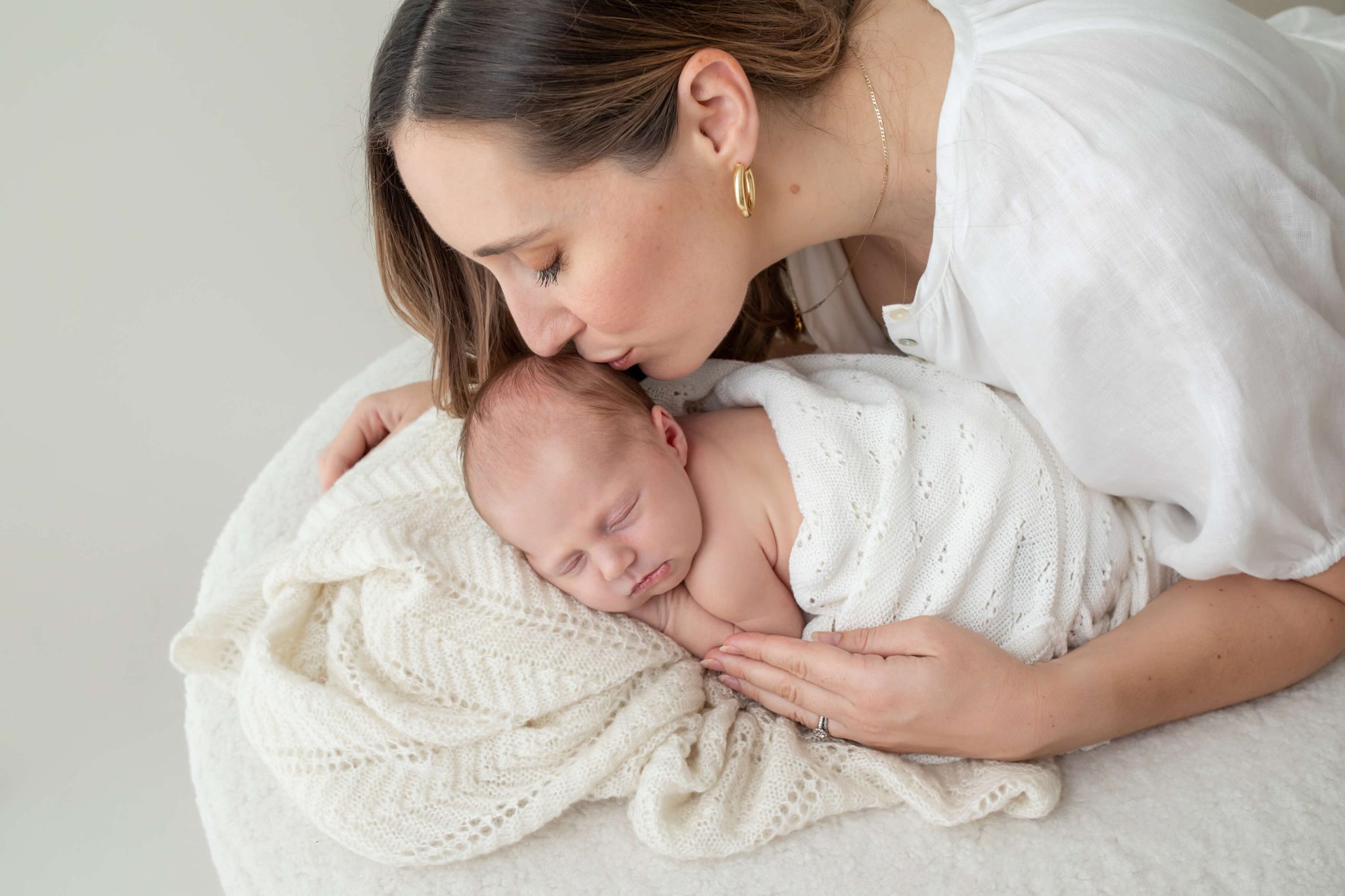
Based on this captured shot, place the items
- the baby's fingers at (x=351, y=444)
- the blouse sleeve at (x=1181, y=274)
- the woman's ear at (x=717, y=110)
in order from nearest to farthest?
the blouse sleeve at (x=1181, y=274)
the woman's ear at (x=717, y=110)
the baby's fingers at (x=351, y=444)

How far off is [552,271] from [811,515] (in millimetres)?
476

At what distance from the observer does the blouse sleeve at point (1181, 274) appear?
4.02ft

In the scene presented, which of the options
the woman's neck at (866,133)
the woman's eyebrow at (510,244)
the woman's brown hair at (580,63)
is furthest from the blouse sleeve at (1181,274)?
the woman's eyebrow at (510,244)

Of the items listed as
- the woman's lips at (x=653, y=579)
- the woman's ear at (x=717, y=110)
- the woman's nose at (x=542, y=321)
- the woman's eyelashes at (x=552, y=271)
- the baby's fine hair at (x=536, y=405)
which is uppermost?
the woman's ear at (x=717, y=110)

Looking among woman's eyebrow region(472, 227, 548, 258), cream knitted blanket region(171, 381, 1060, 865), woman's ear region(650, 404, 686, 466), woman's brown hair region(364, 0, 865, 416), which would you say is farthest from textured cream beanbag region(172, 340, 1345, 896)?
woman's brown hair region(364, 0, 865, 416)

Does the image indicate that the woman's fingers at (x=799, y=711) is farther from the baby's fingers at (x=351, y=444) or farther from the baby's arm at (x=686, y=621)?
the baby's fingers at (x=351, y=444)

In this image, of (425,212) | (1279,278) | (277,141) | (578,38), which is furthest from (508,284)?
(277,141)

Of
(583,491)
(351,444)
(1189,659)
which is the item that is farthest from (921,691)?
A: (351,444)

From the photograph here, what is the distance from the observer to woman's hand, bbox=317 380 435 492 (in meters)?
1.86

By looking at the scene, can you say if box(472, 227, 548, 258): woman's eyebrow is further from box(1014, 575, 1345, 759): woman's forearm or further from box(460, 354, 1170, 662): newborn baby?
box(1014, 575, 1345, 759): woman's forearm

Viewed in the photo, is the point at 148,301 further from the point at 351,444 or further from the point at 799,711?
the point at 799,711

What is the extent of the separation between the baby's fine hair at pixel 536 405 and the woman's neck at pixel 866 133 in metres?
0.30

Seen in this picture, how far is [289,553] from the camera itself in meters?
1.54

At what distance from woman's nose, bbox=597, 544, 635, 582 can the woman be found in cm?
18
